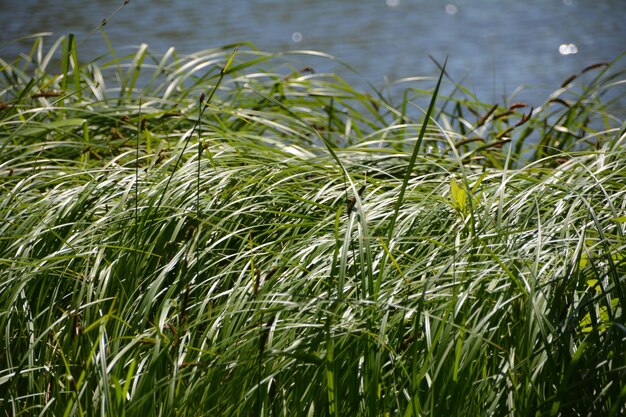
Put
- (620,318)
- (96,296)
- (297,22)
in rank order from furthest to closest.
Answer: (297,22) < (96,296) < (620,318)

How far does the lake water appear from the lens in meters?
6.07

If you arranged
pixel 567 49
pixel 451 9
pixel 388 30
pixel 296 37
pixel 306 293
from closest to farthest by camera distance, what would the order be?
pixel 306 293 < pixel 567 49 < pixel 296 37 < pixel 388 30 < pixel 451 9

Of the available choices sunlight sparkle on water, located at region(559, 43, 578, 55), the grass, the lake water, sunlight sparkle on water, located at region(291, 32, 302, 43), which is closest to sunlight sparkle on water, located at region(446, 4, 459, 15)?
the lake water

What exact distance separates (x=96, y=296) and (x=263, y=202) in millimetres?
438

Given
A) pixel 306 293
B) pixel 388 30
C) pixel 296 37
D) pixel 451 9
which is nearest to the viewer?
pixel 306 293

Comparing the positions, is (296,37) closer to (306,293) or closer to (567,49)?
(567,49)

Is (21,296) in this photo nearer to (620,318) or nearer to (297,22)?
(620,318)

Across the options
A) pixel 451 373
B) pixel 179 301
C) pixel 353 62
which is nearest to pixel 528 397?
pixel 451 373

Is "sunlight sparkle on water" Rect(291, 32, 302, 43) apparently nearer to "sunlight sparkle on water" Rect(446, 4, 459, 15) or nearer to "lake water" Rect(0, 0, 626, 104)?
"lake water" Rect(0, 0, 626, 104)

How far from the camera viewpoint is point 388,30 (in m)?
7.26

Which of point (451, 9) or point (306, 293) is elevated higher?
point (451, 9)

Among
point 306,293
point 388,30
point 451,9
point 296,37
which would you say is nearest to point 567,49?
point 388,30

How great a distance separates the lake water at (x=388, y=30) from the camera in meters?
6.07

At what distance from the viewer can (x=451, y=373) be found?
1.48 metres
